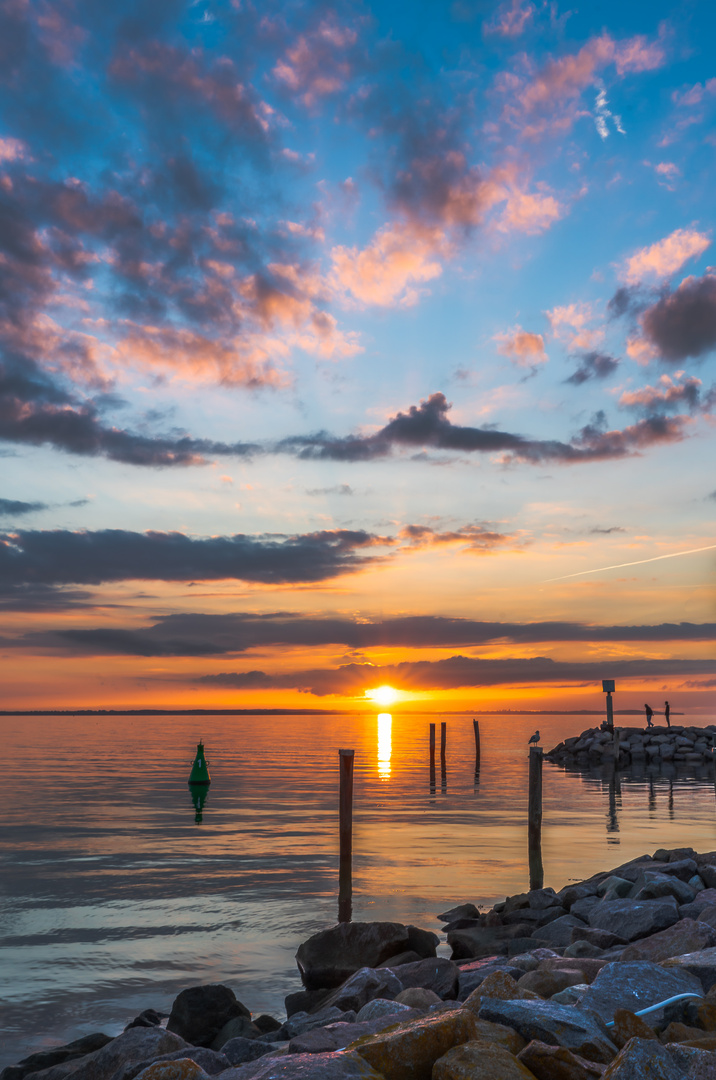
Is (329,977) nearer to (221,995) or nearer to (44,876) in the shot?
(221,995)

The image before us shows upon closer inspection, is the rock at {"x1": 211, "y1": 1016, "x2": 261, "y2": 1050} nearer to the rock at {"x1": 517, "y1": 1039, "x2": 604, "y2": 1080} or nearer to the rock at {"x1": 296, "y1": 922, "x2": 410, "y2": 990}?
the rock at {"x1": 296, "y1": 922, "x2": 410, "y2": 990}

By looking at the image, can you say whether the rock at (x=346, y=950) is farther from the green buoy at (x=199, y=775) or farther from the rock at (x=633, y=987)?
the green buoy at (x=199, y=775)

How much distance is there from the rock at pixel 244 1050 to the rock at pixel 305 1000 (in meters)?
2.50

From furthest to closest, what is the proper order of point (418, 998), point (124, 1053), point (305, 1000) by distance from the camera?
point (305, 1000), point (418, 998), point (124, 1053)

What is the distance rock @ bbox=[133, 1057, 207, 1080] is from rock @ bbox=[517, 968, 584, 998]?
129 inches

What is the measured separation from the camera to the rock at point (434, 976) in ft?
29.4

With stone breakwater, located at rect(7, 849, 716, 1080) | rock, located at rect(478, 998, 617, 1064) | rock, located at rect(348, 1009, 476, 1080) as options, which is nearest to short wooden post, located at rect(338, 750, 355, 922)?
stone breakwater, located at rect(7, 849, 716, 1080)

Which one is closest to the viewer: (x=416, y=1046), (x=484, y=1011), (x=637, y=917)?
(x=416, y=1046)

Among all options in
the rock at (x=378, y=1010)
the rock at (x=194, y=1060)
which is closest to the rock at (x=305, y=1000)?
the rock at (x=378, y=1010)

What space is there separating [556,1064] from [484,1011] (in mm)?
867

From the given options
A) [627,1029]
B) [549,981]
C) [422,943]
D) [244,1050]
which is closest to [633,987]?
[627,1029]

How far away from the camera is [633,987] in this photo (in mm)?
6328

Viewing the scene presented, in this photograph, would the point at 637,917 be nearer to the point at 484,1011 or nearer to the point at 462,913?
the point at 462,913

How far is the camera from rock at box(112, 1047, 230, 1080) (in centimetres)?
668
